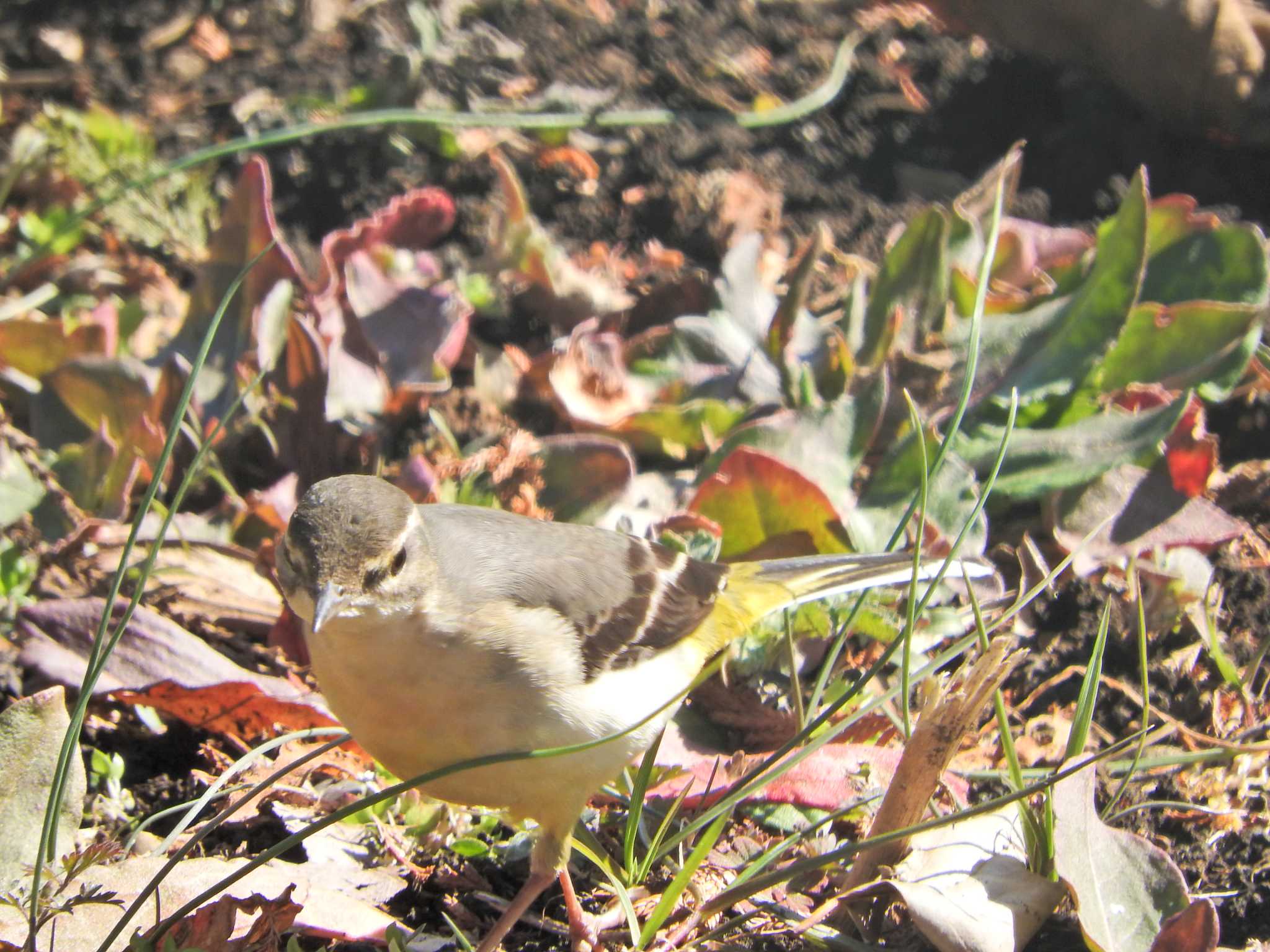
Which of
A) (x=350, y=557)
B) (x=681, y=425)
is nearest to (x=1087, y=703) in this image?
(x=350, y=557)

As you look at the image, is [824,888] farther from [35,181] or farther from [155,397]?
[35,181]

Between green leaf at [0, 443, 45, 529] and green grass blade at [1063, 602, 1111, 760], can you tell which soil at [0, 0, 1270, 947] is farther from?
green grass blade at [1063, 602, 1111, 760]

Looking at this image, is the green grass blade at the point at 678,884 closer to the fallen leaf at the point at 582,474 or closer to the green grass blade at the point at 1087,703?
the green grass blade at the point at 1087,703

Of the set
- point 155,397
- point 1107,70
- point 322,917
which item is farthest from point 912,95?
point 322,917

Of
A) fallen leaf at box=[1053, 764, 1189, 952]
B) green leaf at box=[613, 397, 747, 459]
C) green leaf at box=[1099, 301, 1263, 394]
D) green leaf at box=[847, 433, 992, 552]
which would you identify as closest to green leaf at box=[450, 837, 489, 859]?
fallen leaf at box=[1053, 764, 1189, 952]

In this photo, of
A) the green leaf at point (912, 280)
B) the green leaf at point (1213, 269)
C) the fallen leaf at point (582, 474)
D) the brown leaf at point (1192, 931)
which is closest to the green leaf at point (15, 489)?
the fallen leaf at point (582, 474)

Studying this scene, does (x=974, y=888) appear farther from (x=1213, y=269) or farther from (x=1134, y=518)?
(x=1213, y=269)

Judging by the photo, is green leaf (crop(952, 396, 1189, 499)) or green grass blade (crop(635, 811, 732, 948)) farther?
green leaf (crop(952, 396, 1189, 499))
